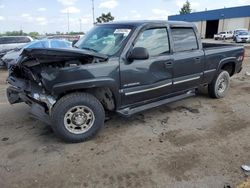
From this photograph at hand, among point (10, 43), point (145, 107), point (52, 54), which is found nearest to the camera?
point (52, 54)

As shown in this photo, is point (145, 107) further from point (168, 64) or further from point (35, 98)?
point (35, 98)

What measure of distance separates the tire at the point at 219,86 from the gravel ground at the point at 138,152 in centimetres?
89

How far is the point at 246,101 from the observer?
254 inches

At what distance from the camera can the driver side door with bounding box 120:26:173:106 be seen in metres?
4.51

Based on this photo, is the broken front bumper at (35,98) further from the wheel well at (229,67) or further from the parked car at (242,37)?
the parked car at (242,37)

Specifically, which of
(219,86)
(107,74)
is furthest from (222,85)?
(107,74)

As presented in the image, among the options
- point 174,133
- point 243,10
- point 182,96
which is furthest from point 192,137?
point 243,10

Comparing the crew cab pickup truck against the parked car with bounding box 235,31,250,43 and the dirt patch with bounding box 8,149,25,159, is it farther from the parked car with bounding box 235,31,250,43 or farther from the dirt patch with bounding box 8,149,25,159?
the parked car with bounding box 235,31,250,43

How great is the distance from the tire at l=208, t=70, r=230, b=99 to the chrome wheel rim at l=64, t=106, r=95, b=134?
3.45m

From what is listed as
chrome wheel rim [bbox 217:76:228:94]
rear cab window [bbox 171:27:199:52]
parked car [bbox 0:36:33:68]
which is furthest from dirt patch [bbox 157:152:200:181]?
parked car [bbox 0:36:33:68]

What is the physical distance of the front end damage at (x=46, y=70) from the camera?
152 inches

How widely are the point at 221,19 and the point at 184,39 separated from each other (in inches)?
2235

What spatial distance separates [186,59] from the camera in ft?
17.7

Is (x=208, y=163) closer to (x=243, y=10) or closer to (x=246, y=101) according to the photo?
(x=246, y=101)
